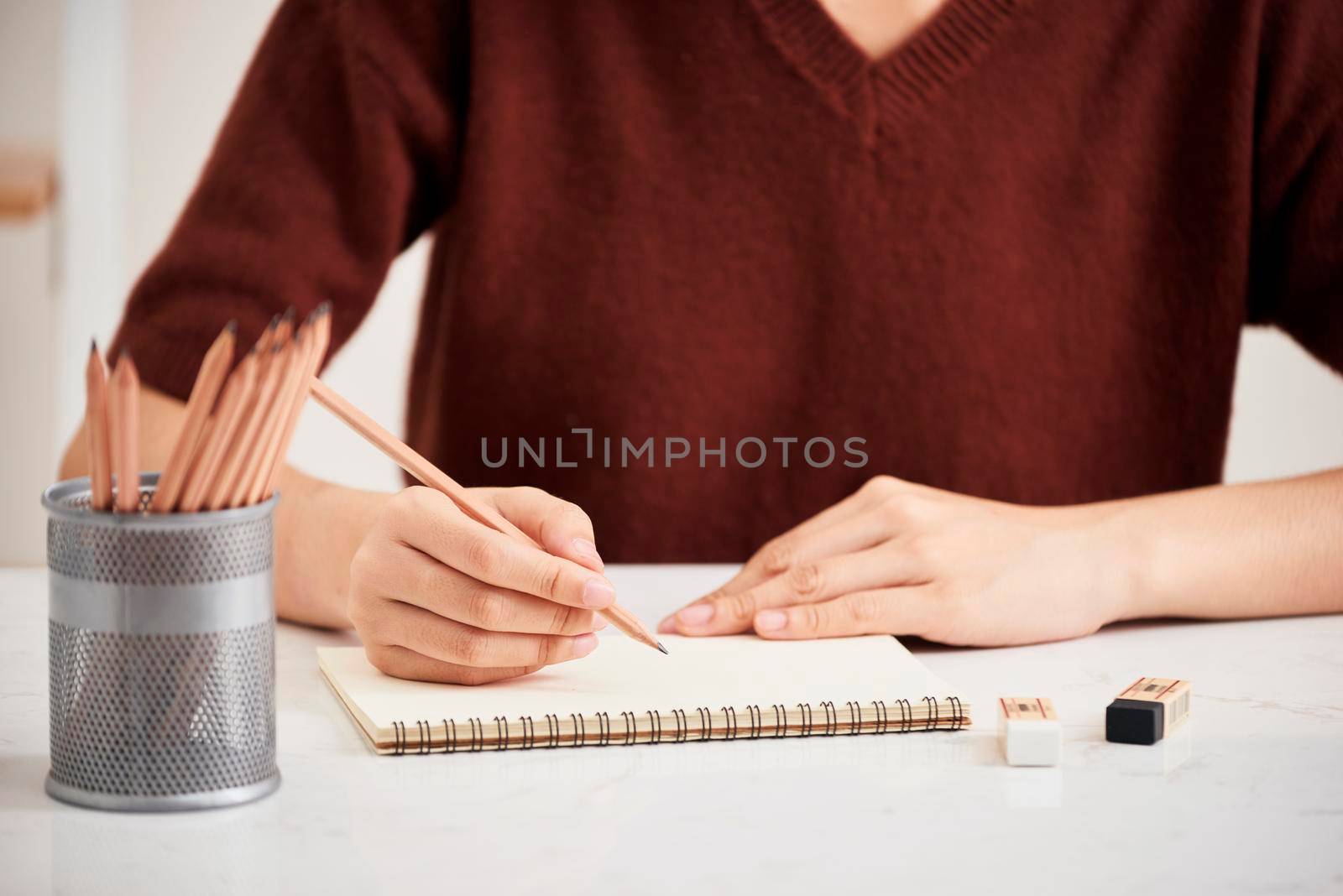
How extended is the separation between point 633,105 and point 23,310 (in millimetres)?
2243

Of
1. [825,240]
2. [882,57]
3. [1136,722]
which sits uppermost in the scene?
[882,57]

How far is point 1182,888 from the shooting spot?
1.65 ft

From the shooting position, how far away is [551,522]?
2.39ft

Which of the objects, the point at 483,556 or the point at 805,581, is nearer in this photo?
the point at 483,556

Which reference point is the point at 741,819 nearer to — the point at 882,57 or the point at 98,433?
the point at 98,433

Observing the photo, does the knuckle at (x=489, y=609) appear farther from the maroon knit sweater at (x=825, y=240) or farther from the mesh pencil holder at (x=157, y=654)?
the maroon knit sweater at (x=825, y=240)

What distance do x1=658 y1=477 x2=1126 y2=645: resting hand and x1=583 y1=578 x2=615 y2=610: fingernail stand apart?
17 cm

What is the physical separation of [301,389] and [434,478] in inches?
6.5

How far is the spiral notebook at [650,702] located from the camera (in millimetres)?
651

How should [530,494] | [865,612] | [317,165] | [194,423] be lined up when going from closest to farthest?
[194,423], [530,494], [865,612], [317,165]

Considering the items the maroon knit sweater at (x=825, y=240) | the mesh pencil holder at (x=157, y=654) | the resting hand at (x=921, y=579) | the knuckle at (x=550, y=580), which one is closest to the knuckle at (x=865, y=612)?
the resting hand at (x=921, y=579)

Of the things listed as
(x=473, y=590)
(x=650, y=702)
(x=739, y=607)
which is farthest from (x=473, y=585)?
(x=739, y=607)

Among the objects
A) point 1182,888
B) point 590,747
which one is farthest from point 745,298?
point 1182,888

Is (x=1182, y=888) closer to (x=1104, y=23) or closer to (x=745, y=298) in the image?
(x=745, y=298)
